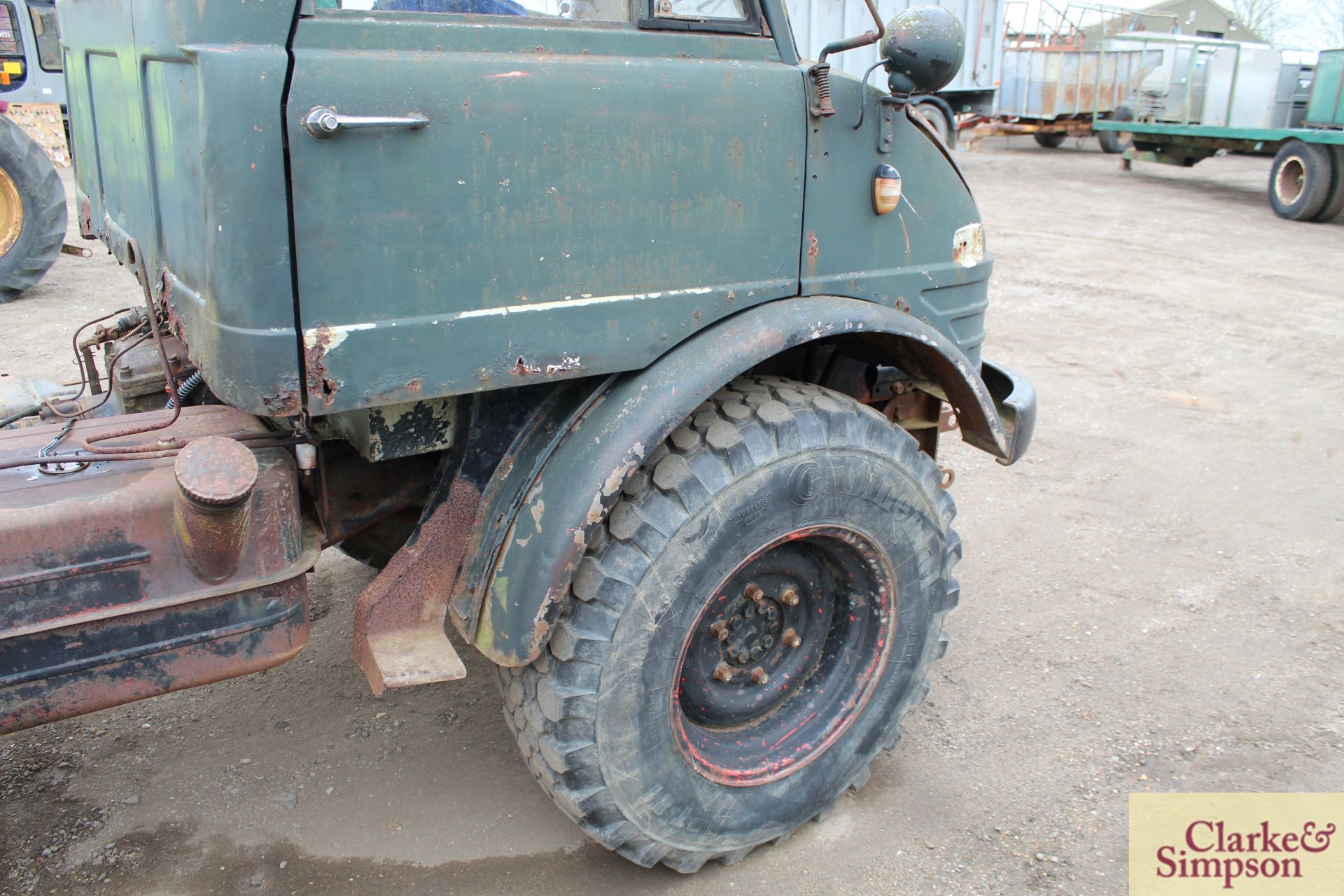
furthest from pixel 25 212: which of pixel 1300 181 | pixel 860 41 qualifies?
pixel 1300 181

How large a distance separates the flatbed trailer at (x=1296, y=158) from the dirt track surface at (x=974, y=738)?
26.0 ft

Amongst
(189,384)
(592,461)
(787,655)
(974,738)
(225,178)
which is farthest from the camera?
(974,738)

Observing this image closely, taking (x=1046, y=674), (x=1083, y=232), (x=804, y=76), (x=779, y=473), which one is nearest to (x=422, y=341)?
(x=779, y=473)

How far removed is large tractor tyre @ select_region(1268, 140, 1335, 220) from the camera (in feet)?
38.8

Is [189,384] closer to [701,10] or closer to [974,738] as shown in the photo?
[701,10]

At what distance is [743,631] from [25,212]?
684 cm

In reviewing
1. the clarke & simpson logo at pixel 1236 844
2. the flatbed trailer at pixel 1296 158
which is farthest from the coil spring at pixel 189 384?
the flatbed trailer at pixel 1296 158

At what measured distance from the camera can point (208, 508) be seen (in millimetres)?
1811

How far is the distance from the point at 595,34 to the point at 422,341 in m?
0.68

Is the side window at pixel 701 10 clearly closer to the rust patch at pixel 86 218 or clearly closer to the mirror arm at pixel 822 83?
the mirror arm at pixel 822 83

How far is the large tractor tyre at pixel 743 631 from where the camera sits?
2.14m

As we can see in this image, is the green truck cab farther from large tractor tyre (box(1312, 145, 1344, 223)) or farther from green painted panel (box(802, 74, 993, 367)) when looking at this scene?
large tractor tyre (box(1312, 145, 1344, 223))

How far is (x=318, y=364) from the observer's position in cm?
179

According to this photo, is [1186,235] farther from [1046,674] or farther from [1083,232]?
[1046,674]
